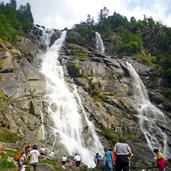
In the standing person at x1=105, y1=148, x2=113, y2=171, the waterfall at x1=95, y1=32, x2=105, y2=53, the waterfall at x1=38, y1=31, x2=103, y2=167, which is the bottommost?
the standing person at x1=105, y1=148, x2=113, y2=171

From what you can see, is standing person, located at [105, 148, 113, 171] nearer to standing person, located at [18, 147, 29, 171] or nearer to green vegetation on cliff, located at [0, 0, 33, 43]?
standing person, located at [18, 147, 29, 171]

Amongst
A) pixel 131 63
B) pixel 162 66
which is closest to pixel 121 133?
pixel 131 63

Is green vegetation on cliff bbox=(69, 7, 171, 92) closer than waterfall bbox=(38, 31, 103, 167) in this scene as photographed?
No

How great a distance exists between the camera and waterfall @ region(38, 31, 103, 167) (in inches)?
1722

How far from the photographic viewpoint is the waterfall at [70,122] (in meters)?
43.8

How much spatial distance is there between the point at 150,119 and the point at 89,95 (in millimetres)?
10200

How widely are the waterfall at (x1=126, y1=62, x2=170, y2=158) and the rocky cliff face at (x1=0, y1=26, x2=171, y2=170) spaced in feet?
2.98

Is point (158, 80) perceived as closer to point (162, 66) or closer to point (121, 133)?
point (162, 66)

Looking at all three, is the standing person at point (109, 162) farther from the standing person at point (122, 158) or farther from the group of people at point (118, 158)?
the standing person at point (122, 158)

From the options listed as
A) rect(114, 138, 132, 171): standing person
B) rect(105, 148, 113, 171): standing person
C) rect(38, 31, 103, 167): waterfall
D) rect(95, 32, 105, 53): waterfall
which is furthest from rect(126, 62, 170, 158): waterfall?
rect(114, 138, 132, 171): standing person

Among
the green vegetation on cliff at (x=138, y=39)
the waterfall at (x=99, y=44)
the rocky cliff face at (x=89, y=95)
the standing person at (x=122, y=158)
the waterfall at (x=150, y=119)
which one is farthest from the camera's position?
the waterfall at (x=99, y=44)

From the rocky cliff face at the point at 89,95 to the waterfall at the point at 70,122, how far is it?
39.2 inches

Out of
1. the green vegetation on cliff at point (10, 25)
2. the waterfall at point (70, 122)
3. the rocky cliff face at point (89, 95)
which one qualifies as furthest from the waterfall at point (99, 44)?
the waterfall at point (70, 122)

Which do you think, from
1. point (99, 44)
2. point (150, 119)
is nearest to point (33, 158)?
point (150, 119)
